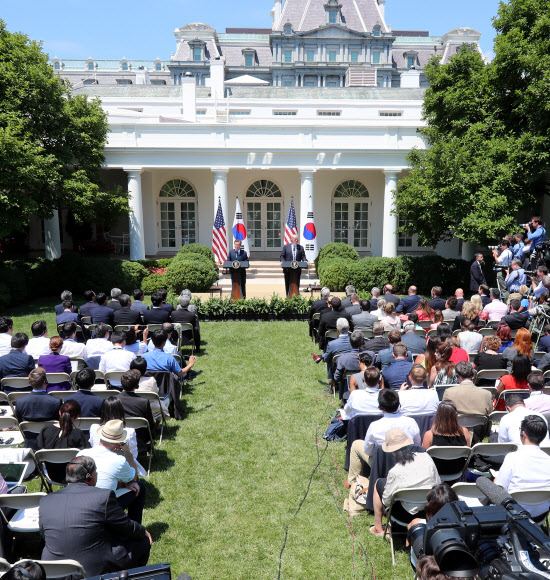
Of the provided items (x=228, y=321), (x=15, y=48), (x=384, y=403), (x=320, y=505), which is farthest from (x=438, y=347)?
(x=15, y=48)

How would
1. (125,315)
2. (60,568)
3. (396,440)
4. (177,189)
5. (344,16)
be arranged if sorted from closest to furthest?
(60,568) → (396,440) → (125,315) → (177,189) → (344,16)

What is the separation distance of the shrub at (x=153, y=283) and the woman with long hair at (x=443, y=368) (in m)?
12.7

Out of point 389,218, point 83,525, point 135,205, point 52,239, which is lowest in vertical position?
point 83,525

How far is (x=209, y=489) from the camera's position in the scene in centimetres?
624

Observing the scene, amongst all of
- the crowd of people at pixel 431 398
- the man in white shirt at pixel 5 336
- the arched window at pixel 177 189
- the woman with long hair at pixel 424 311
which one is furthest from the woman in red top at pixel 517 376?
the arched window at pixel 177 189

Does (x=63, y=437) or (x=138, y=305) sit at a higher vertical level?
(x=138, y=305)

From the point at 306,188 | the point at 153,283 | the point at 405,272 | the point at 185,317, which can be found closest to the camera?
the point at 185,317

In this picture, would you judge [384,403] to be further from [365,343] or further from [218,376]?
[218,376]

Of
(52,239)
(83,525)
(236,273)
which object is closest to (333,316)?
(236,273)

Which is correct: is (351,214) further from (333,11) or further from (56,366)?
(333,11)

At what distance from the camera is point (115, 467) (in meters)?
4.82

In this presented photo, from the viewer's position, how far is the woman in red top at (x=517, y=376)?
22.4 feet

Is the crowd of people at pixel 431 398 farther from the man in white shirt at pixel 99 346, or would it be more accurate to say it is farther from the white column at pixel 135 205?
the white column at pixel 135 205

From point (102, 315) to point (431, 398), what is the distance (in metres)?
7.15
